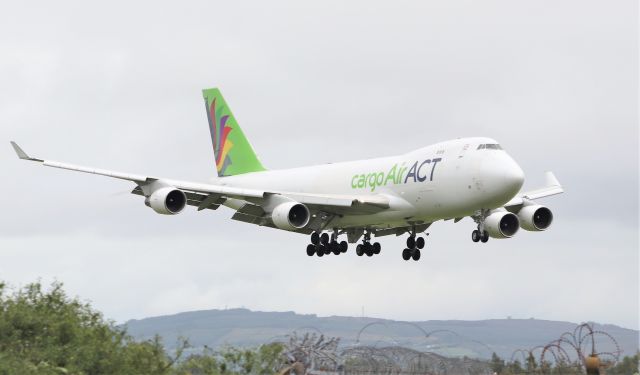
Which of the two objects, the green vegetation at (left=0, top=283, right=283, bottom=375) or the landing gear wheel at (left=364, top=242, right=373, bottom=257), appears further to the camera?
the landing gear wheel at (left=364, top=242, right=373, bottom=257)

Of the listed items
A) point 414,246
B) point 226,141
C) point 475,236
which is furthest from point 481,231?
point 226,141

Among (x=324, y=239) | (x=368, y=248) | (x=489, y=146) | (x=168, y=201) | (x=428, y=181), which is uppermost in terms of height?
(x=489, y=146)

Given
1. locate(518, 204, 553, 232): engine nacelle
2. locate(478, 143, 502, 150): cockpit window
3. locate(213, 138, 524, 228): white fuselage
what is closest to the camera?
locate(213, 138, 524, 228): white fuselage

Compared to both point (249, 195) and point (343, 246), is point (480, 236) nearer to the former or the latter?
point (343, 246)

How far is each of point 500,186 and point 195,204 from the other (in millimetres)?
19008

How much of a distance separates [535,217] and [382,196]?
8573 millimetres

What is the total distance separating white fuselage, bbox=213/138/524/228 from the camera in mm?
53697

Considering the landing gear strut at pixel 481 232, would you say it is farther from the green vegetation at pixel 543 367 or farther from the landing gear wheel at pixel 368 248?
the landing gear wheel at pixel 368 248

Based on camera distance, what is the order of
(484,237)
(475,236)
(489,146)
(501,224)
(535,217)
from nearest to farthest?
1. (489,146)
2. (484,237)
3. (475,236)
4. (501,224)
5. (535,217)

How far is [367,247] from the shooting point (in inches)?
2584

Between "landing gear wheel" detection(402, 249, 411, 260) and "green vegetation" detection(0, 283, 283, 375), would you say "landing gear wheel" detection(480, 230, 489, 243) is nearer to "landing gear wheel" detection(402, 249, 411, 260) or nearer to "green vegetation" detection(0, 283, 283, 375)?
"landing gear wheel" detection(402, 249, 411, 260)

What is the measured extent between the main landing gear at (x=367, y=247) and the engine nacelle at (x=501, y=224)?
900 cm

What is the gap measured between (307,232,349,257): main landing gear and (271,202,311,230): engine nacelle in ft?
11.0

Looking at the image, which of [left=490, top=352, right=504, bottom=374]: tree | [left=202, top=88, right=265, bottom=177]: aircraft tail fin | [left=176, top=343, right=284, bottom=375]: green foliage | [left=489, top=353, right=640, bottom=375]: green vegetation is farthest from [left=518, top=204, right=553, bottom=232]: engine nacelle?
[left=176, top=343, right=284, bottom=375]: green foliage
